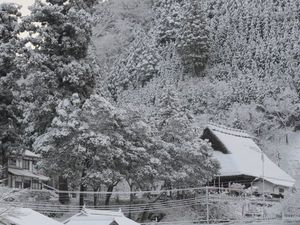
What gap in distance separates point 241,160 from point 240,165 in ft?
3.24

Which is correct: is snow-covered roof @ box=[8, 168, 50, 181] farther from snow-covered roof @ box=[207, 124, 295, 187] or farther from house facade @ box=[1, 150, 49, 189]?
snow-covered roof @ box=[207, 124, 295, 187]

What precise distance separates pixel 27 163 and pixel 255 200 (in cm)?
1526

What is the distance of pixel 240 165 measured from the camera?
4084 centimetres

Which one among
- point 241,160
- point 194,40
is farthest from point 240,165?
point 194,40

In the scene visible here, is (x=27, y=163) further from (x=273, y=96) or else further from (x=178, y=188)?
(x=273, y=96)

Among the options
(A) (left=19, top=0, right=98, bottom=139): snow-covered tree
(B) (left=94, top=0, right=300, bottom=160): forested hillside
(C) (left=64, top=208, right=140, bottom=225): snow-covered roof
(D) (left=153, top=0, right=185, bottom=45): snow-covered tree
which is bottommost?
(C) (left=64, top=208, right=140, bottom=225): snow-covered roof

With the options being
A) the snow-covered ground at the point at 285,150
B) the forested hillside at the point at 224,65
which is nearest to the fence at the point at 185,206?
the snow-covered ground at the point at 285,150

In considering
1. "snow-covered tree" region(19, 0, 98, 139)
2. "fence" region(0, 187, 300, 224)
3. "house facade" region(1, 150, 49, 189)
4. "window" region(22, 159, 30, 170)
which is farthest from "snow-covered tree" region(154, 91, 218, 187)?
"window" region(22, 159, 30, 170)

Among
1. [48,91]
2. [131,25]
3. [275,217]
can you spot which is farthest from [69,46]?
[131,25]

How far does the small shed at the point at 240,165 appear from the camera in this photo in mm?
40656

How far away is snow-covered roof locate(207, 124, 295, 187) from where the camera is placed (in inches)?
1603

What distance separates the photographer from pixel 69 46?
3309 cm

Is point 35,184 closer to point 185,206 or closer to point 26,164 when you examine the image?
point 26,164

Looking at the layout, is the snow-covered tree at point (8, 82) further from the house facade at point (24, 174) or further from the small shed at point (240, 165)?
the small shed at point (240, 165)
